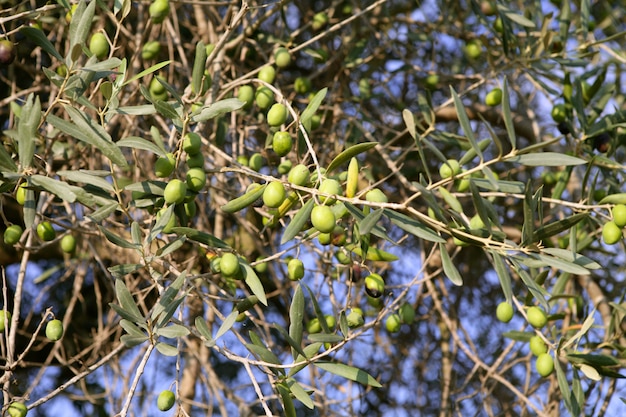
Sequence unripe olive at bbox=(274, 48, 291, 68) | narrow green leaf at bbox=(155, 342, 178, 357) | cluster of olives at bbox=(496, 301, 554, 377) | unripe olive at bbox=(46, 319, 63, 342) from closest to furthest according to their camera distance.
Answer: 1. narrow green leaf at bbox=(155, 342, 178, 357)
2. unripe olive at bbox=(46, 319, 63, 342)
3. cluster of olives at bbox=(496, 301, 554, 377)
4. unripe olive at bbox=(274, 48, 291, 68)

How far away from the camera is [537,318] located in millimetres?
1654

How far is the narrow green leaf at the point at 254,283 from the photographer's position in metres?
1.19

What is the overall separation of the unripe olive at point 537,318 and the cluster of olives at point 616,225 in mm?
268

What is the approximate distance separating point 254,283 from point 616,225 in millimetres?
751

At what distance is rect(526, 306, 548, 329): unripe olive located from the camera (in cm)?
165

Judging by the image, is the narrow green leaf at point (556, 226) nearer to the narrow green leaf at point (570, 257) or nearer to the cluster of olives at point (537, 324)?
the narrow green leaf at point (570, 257)

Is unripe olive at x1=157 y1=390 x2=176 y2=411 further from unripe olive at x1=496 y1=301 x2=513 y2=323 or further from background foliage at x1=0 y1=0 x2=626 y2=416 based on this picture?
unripe olive at x1=496 y1=301 x2=513 y2=323

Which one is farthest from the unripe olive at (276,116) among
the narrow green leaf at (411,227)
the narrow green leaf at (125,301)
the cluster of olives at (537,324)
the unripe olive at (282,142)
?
the cluster of olives at (537,324)

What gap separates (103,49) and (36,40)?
0.15 m

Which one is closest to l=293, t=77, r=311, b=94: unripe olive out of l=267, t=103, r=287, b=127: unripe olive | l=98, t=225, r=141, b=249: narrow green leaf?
l=267, t=103, r=287, b=127: unripe olive

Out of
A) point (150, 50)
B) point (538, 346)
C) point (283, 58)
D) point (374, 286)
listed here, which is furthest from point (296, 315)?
point (150, 50)

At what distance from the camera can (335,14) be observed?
262 cm

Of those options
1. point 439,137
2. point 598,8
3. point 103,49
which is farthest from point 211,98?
point 598,8

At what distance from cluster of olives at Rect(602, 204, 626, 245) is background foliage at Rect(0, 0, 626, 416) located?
0.03 meters
